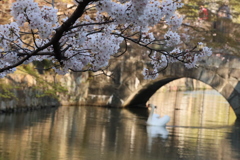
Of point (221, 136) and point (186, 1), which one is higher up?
point (186, 1)

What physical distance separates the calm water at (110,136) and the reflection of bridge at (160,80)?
138 centimetres

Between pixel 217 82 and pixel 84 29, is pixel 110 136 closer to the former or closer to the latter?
pixel 217 82

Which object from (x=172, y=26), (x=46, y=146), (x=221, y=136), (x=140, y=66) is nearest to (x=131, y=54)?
(x=140, y=66)

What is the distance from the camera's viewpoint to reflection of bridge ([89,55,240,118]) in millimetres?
20359

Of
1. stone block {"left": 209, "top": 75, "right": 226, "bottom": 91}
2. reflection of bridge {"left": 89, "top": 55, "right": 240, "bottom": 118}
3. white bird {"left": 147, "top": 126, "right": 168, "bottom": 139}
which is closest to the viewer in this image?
white bird {"left": 147, "top": 126, "right": 168, "bottom": 139}

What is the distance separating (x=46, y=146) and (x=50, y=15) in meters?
6.71

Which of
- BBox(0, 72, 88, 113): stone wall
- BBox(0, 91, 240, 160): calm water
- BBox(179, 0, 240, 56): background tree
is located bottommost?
BBox(0, 91, 240, 160): calm water

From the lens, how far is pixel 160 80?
2250cm

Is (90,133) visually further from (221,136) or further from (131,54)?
(131,54)

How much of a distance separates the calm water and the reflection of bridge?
4.51 ft

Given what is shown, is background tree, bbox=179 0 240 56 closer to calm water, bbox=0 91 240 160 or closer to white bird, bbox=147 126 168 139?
calm water, bbox=0 91 240 160

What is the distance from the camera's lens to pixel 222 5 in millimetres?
21016

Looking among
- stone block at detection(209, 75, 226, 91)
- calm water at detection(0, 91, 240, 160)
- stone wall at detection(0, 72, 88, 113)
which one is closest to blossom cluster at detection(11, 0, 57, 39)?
calm water at detection(0, 91, 240, 160)

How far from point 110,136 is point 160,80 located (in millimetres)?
8735
